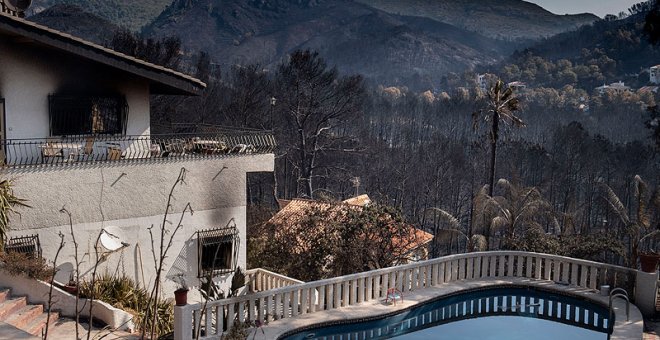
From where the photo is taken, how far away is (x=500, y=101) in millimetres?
29359

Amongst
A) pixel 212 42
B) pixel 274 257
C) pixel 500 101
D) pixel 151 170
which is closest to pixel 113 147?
pixel 151 170

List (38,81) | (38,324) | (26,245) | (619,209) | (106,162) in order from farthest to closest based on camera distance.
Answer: (619,209), (38,81), (106,162), (26,245), (38,324)

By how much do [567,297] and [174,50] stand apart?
3270 centimetres

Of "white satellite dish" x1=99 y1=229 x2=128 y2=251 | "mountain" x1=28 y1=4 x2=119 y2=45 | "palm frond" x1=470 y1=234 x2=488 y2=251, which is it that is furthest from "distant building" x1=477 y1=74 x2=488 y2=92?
"white satellite dish" x1=99 y1=229 x2=128 y2=251

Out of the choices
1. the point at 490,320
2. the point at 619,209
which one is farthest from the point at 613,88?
the point at 490,320

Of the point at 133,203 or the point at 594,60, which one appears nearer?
the point at 133,203

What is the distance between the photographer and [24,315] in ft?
Answer: 36.4

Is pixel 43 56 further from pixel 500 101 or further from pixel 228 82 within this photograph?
pixel 228 82

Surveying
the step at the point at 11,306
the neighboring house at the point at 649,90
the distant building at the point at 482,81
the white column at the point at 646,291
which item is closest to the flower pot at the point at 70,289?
the step at the point at 11,306

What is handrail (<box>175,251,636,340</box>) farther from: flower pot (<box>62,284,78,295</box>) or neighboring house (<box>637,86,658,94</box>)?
neighboring house (<box>637,86,658,94</box>)

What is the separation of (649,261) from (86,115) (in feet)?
39.5

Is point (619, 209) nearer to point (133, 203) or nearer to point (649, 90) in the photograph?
point (133, 203)

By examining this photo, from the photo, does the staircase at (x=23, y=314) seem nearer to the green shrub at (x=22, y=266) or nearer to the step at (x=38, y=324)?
the step at (x=38, y=324)

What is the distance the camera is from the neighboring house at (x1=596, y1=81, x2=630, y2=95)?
106 m
